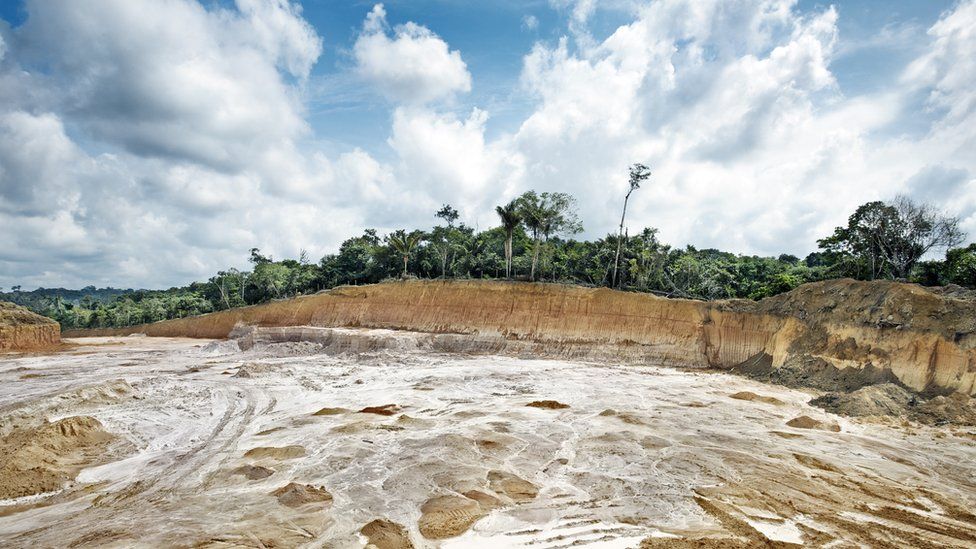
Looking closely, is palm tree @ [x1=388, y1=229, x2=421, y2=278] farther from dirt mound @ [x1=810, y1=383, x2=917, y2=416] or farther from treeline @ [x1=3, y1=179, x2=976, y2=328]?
dirt mound @ [x1=810, y1=383, x2=917, y2=416]

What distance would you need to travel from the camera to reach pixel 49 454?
30.5 ft

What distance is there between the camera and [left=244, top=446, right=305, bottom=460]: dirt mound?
9.65 metres

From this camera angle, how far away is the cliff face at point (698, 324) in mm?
16531

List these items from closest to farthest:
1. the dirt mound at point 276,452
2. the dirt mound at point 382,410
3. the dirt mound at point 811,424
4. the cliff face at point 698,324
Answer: the dirt mound at point 276,452, the dirt mound at point 811,424, the dirt mound at point 382,410, the cliff face at point 698,324

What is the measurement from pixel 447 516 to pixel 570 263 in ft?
117

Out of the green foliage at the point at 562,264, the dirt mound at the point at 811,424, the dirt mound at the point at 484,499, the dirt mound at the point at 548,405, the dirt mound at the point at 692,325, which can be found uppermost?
the green foliage at the point at 562,264

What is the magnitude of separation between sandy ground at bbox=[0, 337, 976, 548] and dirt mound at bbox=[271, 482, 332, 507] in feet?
0.15

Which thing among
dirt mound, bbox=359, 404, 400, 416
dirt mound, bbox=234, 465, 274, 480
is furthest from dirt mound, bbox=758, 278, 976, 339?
dirt mound, bbox=234, 465, 274, 480

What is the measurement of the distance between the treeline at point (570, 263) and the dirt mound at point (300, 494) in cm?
2492

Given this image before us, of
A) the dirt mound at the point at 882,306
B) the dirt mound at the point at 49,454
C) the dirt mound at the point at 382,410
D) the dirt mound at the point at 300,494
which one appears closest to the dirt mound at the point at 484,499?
the dirt mound at the point at 300,494

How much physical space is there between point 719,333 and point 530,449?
19014 mm

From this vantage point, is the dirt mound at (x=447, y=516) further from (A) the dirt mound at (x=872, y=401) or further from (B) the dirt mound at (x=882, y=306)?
(B) the dirt mound at (x=882, y=306)

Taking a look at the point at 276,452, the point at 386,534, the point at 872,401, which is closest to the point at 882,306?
the point at 872,401

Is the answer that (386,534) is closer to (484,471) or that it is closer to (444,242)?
(484,471)
